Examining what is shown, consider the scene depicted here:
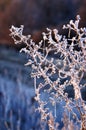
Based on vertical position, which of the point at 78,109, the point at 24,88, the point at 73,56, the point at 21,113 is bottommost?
the point at 78,109

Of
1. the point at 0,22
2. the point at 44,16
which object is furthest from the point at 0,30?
the point at 44,16

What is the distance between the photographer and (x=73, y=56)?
247 cm

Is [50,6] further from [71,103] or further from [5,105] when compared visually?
[71,103]

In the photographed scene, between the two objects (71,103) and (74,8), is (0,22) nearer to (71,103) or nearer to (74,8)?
(74,8)

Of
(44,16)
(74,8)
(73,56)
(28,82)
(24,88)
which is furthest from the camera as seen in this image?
(44,16)

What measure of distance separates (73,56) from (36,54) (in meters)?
0.19

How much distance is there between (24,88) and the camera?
617 centimetres

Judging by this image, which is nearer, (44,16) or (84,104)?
(84,104)

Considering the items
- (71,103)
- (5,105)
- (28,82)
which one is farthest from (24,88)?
(71,103)

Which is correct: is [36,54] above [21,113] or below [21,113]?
below

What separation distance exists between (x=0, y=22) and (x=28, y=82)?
5.16 m

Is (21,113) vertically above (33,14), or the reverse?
(33,14)

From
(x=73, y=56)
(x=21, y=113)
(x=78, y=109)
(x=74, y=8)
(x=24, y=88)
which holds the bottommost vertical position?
(x=78, y=109)

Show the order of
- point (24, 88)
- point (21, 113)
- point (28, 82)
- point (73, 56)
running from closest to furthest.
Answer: point (73, 56), point (21, 113), point (24, 88), point (28, 82)
